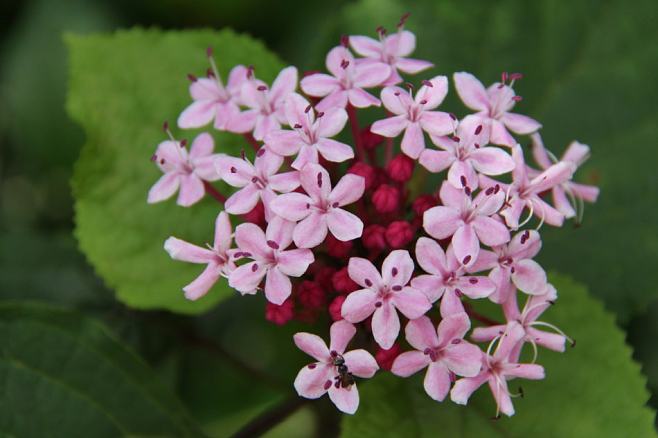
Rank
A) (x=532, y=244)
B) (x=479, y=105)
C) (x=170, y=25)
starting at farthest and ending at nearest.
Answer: (x=170, y=25) → (x=479, y=105) → (x=532, y=244)

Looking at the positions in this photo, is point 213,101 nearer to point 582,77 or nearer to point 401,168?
point 401,168

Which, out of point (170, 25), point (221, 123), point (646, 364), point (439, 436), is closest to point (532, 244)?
point (439, 436)

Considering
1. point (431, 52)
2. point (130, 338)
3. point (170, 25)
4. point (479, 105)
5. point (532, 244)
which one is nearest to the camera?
point (532, 244)

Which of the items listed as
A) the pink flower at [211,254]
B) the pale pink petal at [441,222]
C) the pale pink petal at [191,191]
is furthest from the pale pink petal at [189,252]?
the pale pink petal at [441,222]

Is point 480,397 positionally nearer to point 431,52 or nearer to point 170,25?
point 431,52

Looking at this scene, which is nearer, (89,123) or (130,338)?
(89,123)

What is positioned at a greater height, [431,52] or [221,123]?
[431,52]

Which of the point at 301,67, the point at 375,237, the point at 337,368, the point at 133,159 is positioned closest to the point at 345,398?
the point at 337,368
